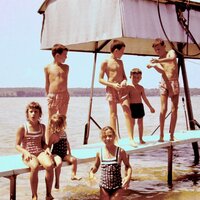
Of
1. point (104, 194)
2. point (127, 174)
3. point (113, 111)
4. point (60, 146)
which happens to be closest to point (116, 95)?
point (113, 111)

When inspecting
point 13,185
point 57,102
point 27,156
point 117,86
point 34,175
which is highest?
point 117,86

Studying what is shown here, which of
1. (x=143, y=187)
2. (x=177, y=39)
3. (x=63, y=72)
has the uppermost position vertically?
(x=177, y=39)

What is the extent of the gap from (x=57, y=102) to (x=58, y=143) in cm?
114

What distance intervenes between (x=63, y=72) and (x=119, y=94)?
4.29ft

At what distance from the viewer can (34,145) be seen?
266 inches

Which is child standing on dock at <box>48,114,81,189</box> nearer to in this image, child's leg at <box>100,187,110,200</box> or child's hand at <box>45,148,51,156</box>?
child's hand at <box>45,148,51,156</box>

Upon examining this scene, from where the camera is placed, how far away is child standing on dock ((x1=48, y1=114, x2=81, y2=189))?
22.2ft

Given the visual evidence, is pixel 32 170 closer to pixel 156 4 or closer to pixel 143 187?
pixel 143 187

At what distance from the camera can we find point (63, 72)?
26.2ft

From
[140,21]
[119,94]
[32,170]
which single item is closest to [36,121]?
[32,170]

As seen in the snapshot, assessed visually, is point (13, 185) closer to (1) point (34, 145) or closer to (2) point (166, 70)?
(1) point (34, 145)

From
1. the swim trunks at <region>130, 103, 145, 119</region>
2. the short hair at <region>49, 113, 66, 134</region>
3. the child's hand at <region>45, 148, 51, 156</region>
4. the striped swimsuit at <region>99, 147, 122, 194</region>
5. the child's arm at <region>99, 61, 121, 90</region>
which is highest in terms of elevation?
the child's arm at <region>99, 61, 121, 90</region>

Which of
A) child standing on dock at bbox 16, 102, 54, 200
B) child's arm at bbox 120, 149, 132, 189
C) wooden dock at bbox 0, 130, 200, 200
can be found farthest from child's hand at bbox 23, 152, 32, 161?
child's arm at bbox 120, 149, 132, 189

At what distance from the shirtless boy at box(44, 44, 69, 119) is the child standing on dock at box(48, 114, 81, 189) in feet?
3.33
